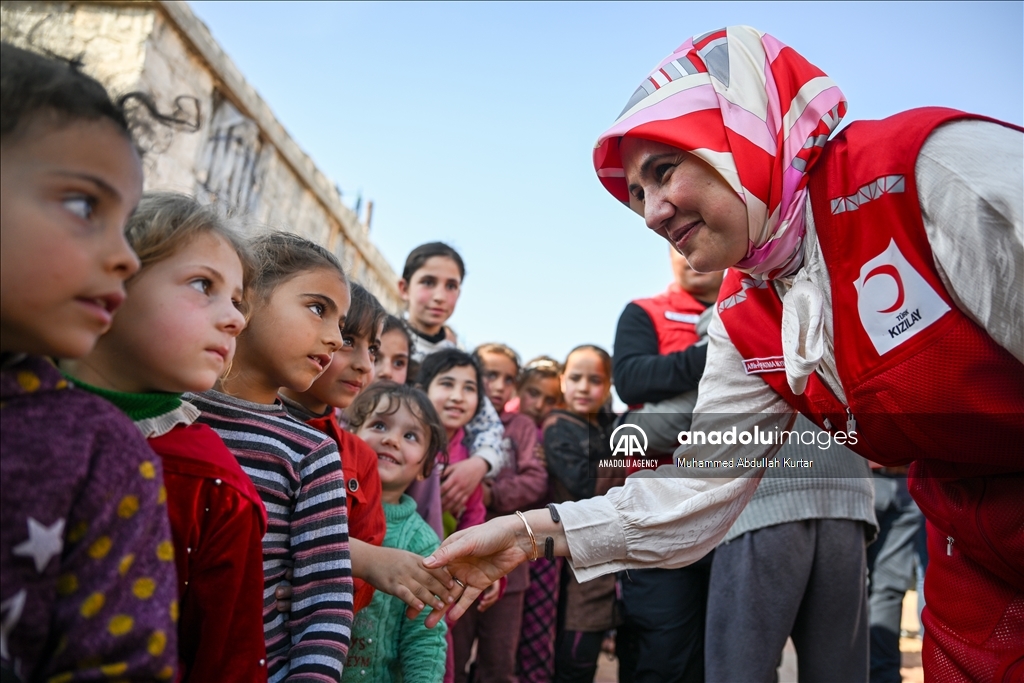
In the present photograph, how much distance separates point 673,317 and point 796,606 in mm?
1315

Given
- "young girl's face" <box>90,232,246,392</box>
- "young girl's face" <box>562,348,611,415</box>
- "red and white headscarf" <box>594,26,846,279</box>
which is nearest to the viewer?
"young girl's face" <box>90,232,246,392</box>

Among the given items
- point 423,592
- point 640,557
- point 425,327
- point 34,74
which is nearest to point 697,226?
point 640,557

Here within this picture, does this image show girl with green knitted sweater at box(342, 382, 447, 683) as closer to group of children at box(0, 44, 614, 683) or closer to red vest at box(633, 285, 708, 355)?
group of children at box(0, 44, 614, 683)

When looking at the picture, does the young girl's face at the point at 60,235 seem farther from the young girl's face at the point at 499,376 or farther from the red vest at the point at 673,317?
the young girl's face at the point at 499,376

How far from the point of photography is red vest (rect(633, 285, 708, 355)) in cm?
327

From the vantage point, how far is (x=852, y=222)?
5.49 feet

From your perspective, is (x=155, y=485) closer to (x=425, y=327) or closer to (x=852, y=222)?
→ (x=852, y=222)

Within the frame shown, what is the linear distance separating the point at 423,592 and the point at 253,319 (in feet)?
2.65

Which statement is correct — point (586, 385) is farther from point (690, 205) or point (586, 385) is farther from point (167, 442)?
point (167, 442)

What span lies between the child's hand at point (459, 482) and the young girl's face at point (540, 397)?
141 centimetres

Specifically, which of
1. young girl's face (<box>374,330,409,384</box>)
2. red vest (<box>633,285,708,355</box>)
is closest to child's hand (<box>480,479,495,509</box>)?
young girl's face (<box>374,330,409,384</box>)

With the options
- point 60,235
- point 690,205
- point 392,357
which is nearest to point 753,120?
point 690,205

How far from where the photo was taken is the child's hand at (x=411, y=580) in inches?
72.2

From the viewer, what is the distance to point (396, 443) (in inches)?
105
